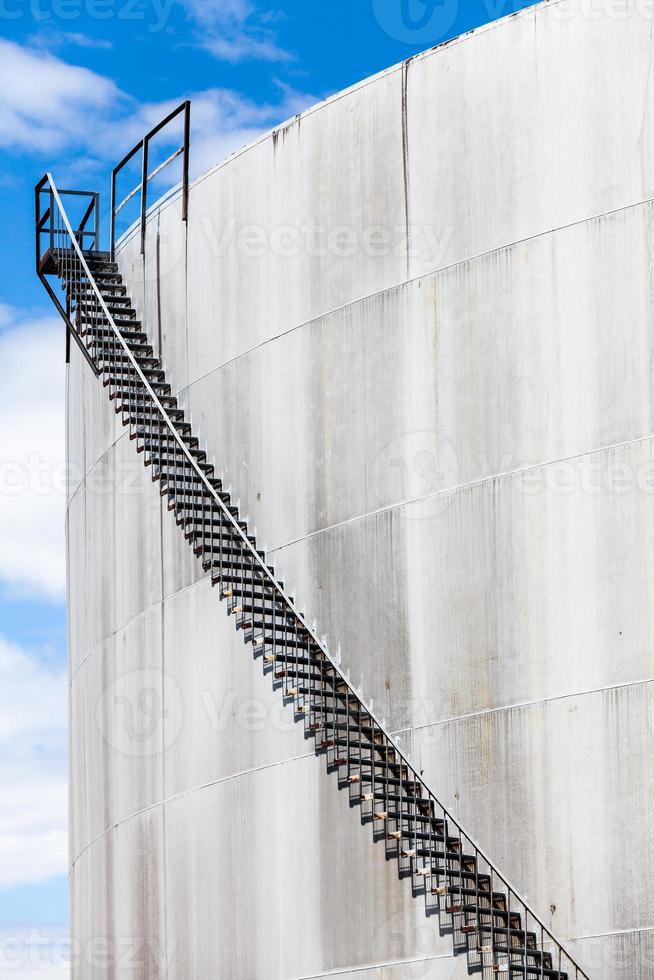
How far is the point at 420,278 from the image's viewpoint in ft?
65.3

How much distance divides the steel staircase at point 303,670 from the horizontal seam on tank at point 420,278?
4.15 ft

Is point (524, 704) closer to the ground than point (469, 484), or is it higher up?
closer to the ground

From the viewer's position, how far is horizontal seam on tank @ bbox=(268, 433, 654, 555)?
17938mm

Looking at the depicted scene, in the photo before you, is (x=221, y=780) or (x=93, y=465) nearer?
(x=221, y=780)

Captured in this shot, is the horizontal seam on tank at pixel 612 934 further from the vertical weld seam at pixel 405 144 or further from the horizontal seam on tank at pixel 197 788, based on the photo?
the vertical weld seam at pixel 405 144

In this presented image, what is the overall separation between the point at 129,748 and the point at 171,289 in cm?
699

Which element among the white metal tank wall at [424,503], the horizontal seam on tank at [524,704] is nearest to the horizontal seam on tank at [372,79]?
the white metal tank wall at [424,503]

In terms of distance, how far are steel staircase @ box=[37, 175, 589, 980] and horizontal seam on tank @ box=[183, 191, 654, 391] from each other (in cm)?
127

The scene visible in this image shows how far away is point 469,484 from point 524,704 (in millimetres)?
2813

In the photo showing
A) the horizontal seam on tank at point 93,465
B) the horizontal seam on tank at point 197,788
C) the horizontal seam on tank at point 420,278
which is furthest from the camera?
the horizontal seam on tank at point 93,465

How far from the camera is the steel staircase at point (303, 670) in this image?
1753cm

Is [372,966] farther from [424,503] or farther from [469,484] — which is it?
[469,484]

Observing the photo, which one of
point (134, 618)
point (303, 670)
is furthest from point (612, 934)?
point (134, 618)

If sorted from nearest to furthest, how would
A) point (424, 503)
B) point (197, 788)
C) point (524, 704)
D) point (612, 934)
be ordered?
point (612, 934) → point (524, 704) → point (424, 503) → point (197, 788)
